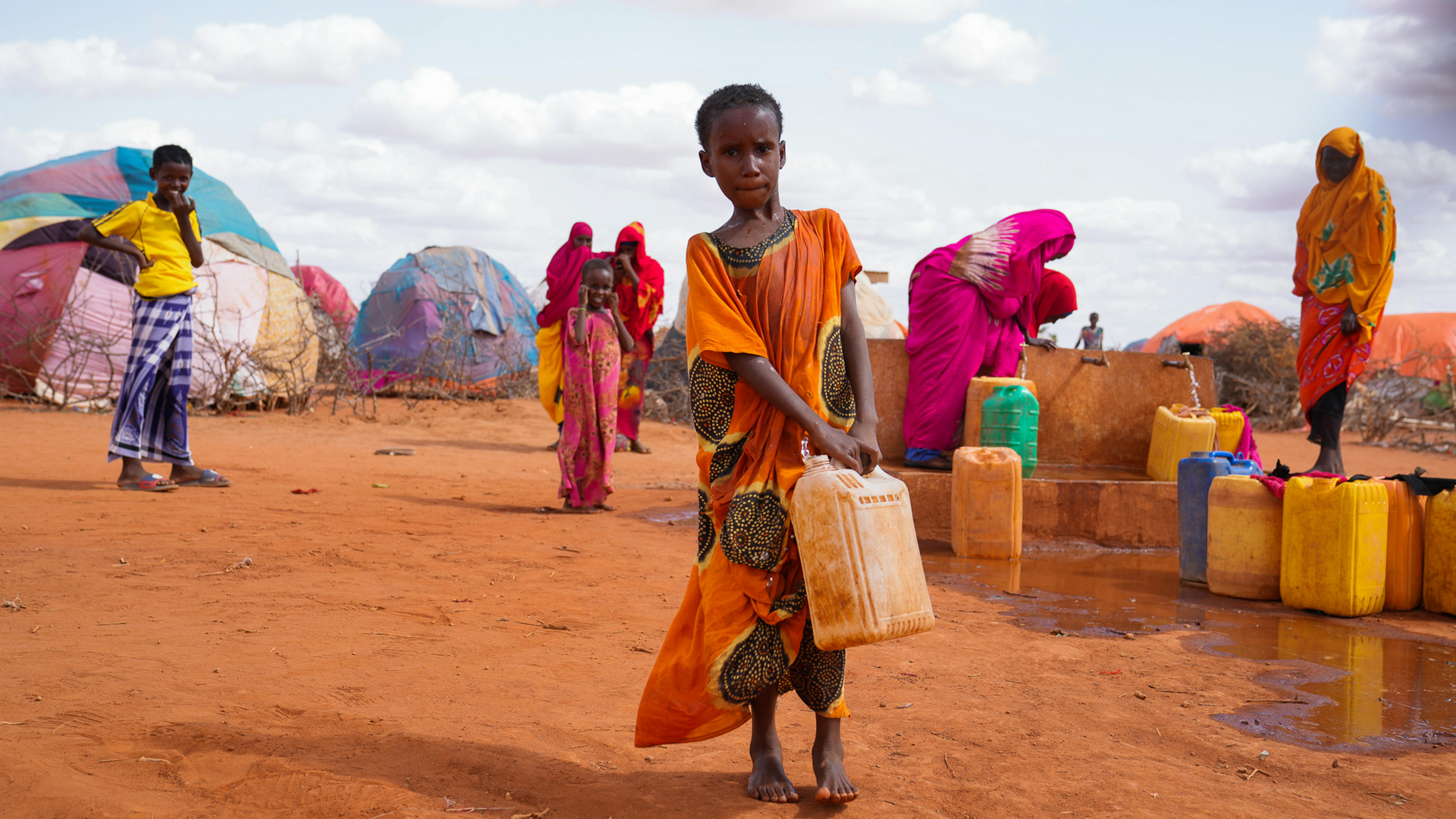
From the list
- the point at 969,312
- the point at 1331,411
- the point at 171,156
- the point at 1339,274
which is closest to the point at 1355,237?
the point at 1339,274

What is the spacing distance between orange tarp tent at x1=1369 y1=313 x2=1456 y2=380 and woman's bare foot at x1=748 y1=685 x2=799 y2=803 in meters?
18.2

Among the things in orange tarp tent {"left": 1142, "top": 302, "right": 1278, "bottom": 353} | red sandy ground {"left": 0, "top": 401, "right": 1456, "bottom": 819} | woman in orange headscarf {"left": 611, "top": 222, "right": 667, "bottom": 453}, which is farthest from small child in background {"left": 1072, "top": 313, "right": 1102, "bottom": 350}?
red sandy ground {"left": 0, "top": 401, "right": 1456, "bottom": 819}

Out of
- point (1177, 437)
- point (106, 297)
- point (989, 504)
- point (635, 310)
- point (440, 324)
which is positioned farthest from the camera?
point (440, 324)

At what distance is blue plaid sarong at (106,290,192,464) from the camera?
6.93 m

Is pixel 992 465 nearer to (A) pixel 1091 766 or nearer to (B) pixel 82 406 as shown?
(A) pixel 1091 766

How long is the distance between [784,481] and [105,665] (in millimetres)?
2248

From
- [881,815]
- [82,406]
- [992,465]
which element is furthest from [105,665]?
[82,406]

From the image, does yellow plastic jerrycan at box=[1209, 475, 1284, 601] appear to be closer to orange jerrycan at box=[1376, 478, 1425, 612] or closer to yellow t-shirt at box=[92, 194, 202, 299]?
orange jerrycan at box=[1376, 478, 1425, 612]

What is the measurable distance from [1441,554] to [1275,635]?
3.74ft

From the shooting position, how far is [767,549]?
7.70 feet

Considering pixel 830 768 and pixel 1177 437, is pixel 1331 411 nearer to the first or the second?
pixel 1177 437

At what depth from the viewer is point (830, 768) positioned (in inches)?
95.6

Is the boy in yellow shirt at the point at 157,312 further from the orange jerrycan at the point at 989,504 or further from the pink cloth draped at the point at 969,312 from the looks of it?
the orange jerrycan at the point at 989,504

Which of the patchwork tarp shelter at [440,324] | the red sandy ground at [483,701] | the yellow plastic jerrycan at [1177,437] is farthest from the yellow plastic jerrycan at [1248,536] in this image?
the patchwork tarp shelter at [440,324]
